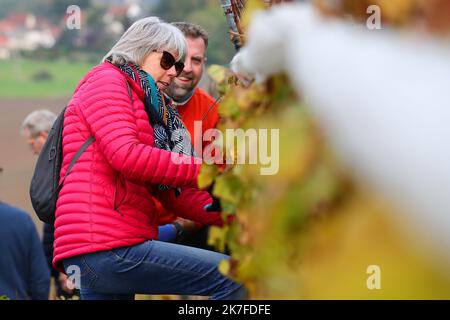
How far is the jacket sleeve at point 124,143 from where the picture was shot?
11.0 ft

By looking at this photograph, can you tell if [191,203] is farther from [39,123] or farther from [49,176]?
[39,123]

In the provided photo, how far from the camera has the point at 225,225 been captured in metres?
2.55

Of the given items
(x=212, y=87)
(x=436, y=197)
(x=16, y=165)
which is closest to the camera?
(x=436, y=197)

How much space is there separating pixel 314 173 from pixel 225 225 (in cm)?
78

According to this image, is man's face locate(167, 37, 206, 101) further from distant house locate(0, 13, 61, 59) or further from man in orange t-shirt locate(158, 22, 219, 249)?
distant house locate(0, 13, 61, 59)

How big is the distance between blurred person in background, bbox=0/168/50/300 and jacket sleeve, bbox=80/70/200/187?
8.71 ft

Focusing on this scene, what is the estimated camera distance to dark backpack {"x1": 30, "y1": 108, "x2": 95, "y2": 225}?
142 inches

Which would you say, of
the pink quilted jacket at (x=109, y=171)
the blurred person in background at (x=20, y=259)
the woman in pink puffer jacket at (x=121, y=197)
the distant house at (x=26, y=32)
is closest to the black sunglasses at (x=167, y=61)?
the woman in pink puffer jacket at (x=121, y=197)

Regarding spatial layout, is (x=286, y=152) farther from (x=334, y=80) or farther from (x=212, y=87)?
(x=212, y=87)

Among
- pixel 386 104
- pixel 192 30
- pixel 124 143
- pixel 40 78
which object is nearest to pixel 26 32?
pixel 40 78

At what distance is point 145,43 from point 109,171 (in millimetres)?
610

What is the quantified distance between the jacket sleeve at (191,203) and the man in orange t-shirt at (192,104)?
0.60 metres

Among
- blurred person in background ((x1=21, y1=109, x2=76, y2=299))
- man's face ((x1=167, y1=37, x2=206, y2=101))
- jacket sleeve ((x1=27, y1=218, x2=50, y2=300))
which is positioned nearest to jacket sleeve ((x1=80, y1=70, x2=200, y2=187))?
man's face ((x1=167, y1=37, x2=206, y2=101))
